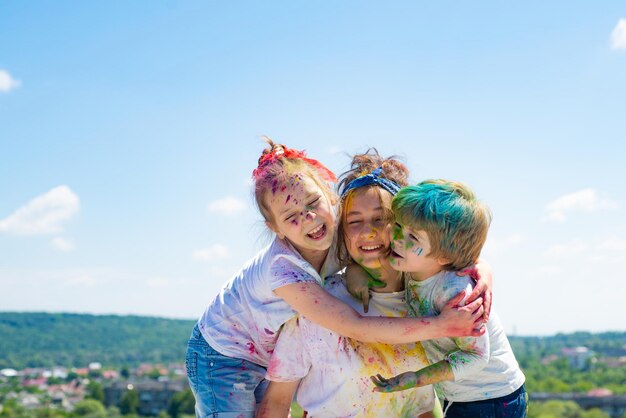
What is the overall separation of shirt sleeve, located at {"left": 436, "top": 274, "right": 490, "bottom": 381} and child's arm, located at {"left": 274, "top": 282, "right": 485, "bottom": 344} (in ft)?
0.16

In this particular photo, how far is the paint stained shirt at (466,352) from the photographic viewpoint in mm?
3348

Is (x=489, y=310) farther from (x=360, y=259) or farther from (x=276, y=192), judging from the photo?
(x=276, y=192)

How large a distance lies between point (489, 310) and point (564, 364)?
116786 millimetres

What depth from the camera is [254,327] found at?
12.0 ft

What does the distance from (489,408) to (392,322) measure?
2.06 feet

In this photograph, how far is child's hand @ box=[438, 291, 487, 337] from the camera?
3.26m

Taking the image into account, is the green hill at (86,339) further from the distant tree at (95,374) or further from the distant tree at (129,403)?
the distant tree at (129,403)

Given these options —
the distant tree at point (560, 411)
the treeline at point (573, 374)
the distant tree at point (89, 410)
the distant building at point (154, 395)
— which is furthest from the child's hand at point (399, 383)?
the treeline at point (573, 374)

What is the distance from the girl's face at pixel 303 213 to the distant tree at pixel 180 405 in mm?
75389

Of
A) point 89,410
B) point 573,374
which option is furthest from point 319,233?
point 573,374

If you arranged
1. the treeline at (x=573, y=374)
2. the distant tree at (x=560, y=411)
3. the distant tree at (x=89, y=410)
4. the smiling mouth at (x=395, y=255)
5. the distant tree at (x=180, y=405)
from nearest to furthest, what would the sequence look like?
the smiling mouth at (x=395, y=255) < the distant tree at (x=560, y=411) < the distant tree at (x=89, y=410) < the distant tree at (x=180, y=405) < the treeline at (x=573, y=374)

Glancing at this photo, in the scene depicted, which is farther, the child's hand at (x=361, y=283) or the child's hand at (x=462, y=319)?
the child's hand at (x=361, y=283)

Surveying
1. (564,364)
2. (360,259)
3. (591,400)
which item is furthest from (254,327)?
(564,364)

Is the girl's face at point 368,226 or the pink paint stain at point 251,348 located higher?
the girl's face at point 368,226
